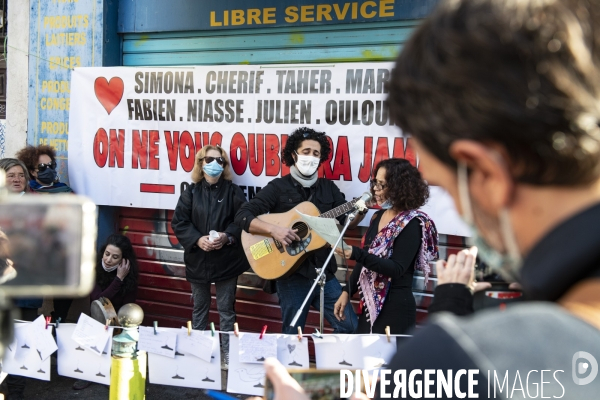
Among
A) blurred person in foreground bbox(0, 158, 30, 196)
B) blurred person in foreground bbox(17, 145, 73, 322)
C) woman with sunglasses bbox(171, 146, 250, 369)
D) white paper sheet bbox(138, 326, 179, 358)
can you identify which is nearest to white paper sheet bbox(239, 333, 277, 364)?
white paper sheet bbox(138, 326, 179, 358)

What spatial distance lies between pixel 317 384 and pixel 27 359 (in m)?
4.10

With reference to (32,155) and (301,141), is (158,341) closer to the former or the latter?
(301,141)

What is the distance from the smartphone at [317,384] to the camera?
4.66 ft

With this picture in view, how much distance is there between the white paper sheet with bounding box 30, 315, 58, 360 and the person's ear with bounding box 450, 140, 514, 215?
4.52 m

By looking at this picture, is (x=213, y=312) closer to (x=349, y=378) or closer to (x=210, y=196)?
(x=210, y=196)

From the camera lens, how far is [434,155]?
0.93 meters

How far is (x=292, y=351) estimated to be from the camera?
4230 millimetres

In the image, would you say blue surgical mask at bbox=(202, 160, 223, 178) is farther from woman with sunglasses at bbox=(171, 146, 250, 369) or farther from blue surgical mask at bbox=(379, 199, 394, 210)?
blue surgical mask at bbox=(379, 199, 394, 210)

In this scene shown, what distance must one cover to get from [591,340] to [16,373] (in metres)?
4.99

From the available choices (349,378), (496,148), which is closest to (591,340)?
(496,148)

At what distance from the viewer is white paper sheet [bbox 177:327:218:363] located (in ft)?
14.4

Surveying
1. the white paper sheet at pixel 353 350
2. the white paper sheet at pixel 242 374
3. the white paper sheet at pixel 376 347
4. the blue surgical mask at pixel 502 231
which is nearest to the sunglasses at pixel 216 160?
the white paper sheet at pixel 242 374

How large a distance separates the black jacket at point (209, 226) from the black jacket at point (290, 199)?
0.33m

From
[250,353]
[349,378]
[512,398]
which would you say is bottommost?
[250,353]
